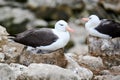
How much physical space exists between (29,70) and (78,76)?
1126mm

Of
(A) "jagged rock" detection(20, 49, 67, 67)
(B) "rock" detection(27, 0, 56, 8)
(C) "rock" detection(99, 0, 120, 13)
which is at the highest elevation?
(A) "jagged rock" detection(20, 49, 67, 67)

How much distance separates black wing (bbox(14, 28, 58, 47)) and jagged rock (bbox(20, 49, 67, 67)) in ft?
0.87

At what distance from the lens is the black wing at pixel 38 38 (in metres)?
11.2

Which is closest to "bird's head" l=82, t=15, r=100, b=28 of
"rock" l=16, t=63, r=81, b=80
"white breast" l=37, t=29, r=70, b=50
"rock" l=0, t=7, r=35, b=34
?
"white breast" l=37, t=29, r=70, b=50

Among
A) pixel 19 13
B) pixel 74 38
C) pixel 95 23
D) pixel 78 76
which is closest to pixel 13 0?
pixel 19 13

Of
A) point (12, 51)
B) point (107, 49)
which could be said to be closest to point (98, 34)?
point (107, 49)

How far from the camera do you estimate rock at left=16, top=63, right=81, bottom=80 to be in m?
10.1

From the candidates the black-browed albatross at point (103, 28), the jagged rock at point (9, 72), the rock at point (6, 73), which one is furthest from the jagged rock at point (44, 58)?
the black-browed albatross at point (103, 28)

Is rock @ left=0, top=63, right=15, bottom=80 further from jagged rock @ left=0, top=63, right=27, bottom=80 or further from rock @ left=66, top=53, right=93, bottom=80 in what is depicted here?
rock @ left=66, top=53, right=93, bottom=80

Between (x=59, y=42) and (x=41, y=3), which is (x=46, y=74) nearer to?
(x=59, y=42)

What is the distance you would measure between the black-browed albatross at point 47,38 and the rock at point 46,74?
100 cm

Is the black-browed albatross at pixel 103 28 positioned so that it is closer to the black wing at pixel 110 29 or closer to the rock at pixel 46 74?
the black wing at pixel 110 29

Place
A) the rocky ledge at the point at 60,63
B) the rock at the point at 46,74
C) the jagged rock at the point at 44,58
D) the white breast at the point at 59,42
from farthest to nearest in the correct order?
1. the jagged rock at the point at 44,58
2. the white breast at the point at 59,42
3. the rocky ledge at the point at 60,63
4. the rock at the point at 46,74

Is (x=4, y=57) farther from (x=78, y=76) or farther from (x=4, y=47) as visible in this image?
(x=78, y=76)
